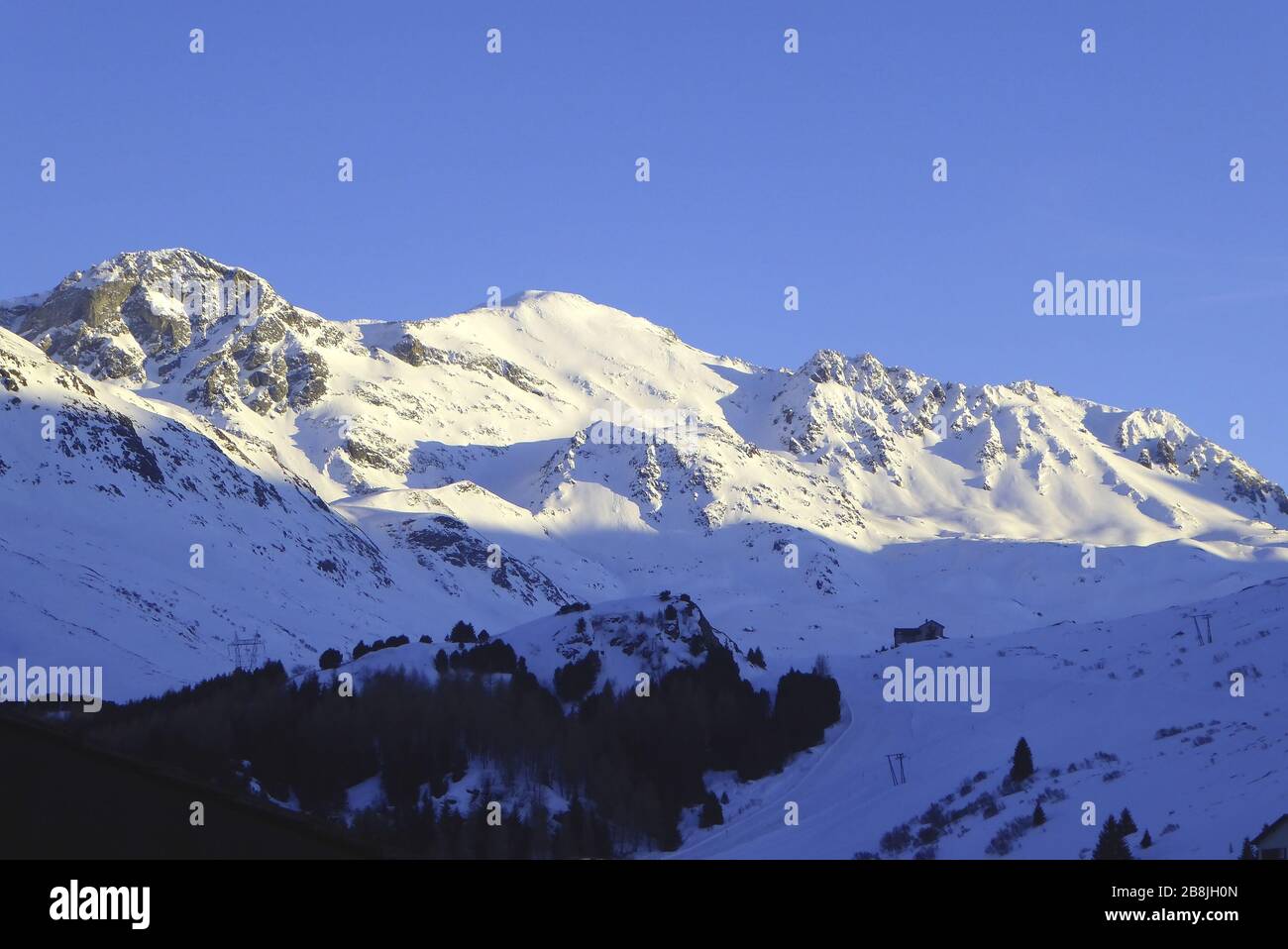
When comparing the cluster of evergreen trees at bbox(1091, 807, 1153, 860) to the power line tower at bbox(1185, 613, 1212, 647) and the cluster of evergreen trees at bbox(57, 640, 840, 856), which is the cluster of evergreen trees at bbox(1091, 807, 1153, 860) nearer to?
the cluster of evergreen trees at bbox(57, 640, 840, 856)

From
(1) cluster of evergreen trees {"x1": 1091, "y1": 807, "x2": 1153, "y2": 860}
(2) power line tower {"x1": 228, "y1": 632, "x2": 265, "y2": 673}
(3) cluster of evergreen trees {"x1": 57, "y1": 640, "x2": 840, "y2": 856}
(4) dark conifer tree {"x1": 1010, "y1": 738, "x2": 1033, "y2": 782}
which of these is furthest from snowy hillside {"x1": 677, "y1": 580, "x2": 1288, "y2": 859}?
(2) power line tower {"x1": 228, "y1": 632, "x2": 265, "y2": 673}

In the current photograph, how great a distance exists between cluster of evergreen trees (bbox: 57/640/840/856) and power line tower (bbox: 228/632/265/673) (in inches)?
2167

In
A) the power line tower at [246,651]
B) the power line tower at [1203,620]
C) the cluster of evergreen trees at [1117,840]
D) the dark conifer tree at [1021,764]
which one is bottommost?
the cluster of evergreen trees at [1117,840]

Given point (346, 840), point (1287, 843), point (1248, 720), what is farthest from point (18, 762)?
point (1248, 720)

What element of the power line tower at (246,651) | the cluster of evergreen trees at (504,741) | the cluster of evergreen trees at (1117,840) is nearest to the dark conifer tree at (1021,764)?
the cluster of evergreen trees at (1117,840)

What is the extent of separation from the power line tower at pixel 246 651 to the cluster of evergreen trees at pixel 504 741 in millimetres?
55039

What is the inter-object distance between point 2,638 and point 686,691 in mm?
83873

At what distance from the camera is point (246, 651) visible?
580 ft

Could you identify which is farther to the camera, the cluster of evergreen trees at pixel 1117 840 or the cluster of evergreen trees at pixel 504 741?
the cluster of evergreen trees at pixel 504 741

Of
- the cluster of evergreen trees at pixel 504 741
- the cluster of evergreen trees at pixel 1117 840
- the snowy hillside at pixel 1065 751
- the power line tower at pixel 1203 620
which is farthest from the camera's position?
the power line tower at pixel 1203 620

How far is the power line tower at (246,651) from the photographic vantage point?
16875cm

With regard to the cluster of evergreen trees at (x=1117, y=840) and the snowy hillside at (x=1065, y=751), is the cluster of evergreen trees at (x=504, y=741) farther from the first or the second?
the cluster of evergreen trees at (x=1117, y=840)

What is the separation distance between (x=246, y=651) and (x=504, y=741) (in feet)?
283
